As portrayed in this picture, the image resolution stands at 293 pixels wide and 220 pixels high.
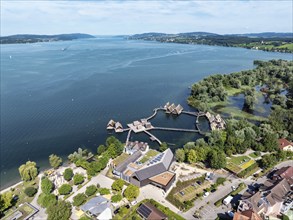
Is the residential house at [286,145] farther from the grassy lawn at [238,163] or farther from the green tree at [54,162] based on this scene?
the green tree at [54,162]

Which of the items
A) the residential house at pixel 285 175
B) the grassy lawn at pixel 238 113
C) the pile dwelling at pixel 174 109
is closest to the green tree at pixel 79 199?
the residential house at pixel 285 175

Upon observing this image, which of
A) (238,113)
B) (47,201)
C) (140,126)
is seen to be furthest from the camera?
(238,113)

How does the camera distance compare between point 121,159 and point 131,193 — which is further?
point 121,159

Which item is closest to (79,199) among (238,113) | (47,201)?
(47,201)

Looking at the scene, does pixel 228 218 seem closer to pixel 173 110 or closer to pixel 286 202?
pixel 286 202

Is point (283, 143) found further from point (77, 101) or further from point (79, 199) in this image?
point (77, 101)

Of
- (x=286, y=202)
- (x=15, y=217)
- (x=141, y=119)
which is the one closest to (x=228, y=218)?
(x=286, y=202)
